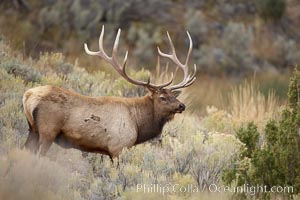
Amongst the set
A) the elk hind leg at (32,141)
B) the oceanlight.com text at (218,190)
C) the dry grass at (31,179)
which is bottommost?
the oceanlight.com text at (218,190)

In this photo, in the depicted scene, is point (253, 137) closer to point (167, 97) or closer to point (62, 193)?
point (167, 97)

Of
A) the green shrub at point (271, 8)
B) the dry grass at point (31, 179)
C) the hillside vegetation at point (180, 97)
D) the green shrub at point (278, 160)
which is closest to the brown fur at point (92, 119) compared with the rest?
the hillside vegetation at point (180, 97)

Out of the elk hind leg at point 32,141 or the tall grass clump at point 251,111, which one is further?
the tall grass clump at point 251,111

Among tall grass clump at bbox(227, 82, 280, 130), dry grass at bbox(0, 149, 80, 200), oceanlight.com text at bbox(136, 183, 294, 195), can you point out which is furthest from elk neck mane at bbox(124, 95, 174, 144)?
tall grass clump at bbox(227, 82, 280, 130)

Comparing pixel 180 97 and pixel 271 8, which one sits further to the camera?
pixel 271 8

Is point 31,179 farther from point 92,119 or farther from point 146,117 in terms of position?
point 146,117

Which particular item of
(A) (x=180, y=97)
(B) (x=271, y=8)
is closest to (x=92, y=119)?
(A) (x=180, y=97)

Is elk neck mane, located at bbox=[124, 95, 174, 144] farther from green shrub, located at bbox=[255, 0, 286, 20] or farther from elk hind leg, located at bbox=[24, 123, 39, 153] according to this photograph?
green shrub, located at bbox=[255, 0, 286, 20]

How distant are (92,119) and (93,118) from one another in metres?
0.02

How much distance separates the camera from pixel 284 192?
7.23m

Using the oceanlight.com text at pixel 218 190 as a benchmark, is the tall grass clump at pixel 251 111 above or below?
above

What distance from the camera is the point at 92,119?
7.67 metres

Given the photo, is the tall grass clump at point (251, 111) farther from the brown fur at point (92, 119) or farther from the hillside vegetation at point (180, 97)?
the brown fur at point (92, 119)

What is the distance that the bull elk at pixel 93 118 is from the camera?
24.1 ft
